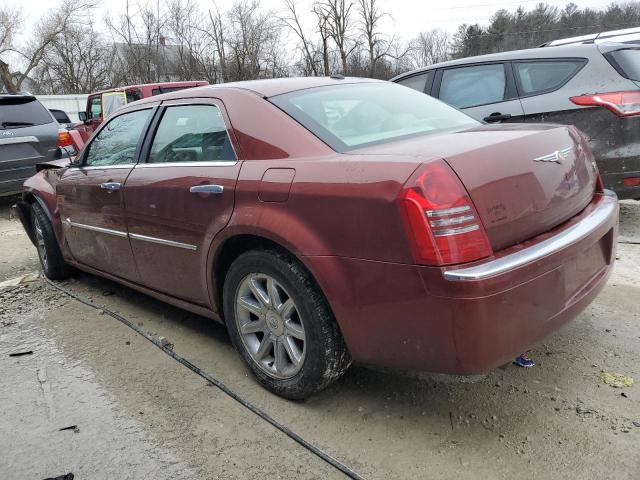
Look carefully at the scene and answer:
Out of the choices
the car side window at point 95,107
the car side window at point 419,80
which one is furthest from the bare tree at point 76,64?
the car side window at point 419,80

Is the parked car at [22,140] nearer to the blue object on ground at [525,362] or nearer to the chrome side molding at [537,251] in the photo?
the blue object on ground at [525,362]

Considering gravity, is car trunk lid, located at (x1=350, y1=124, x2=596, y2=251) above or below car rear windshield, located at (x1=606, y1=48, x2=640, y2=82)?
below

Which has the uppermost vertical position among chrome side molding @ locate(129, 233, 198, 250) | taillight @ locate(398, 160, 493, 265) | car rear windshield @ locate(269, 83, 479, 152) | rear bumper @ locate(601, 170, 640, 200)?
car rear windshield @ locate(269, 83, 479, 152)

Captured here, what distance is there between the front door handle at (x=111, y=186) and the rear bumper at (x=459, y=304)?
1.82 meters

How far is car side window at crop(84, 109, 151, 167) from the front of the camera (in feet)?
12.0

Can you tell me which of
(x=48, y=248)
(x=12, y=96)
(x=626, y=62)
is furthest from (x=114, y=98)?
(x=626, y=62)

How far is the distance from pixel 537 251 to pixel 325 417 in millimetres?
1233

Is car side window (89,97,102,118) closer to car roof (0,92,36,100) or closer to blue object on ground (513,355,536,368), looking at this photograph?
car roof (0,92,36,100)

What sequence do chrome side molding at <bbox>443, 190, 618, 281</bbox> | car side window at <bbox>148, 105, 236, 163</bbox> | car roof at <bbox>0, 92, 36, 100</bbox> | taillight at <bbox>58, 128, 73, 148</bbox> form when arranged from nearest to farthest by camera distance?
chrome side molding at <bbox>443, 190, 618, 281</bbox>
car side window at <bbox>148, 105, 236, 163</bbox>
car roof at <bbox>0, 92, 36, 100</bbox>
taillight at <bbox>58, 128, 73, 148</bbox>

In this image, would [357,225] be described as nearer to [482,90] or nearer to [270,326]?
[270,326]

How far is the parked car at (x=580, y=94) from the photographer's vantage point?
183 inches

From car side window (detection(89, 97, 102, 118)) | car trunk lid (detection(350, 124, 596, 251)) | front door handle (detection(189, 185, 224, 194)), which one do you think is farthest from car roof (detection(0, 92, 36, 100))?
car trunk lid (detection(350, 124, 596, 251))

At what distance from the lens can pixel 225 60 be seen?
32.0 m

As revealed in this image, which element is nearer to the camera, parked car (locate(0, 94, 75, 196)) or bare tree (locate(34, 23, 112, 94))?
parked car (locate(0, 94, 75, 196))
